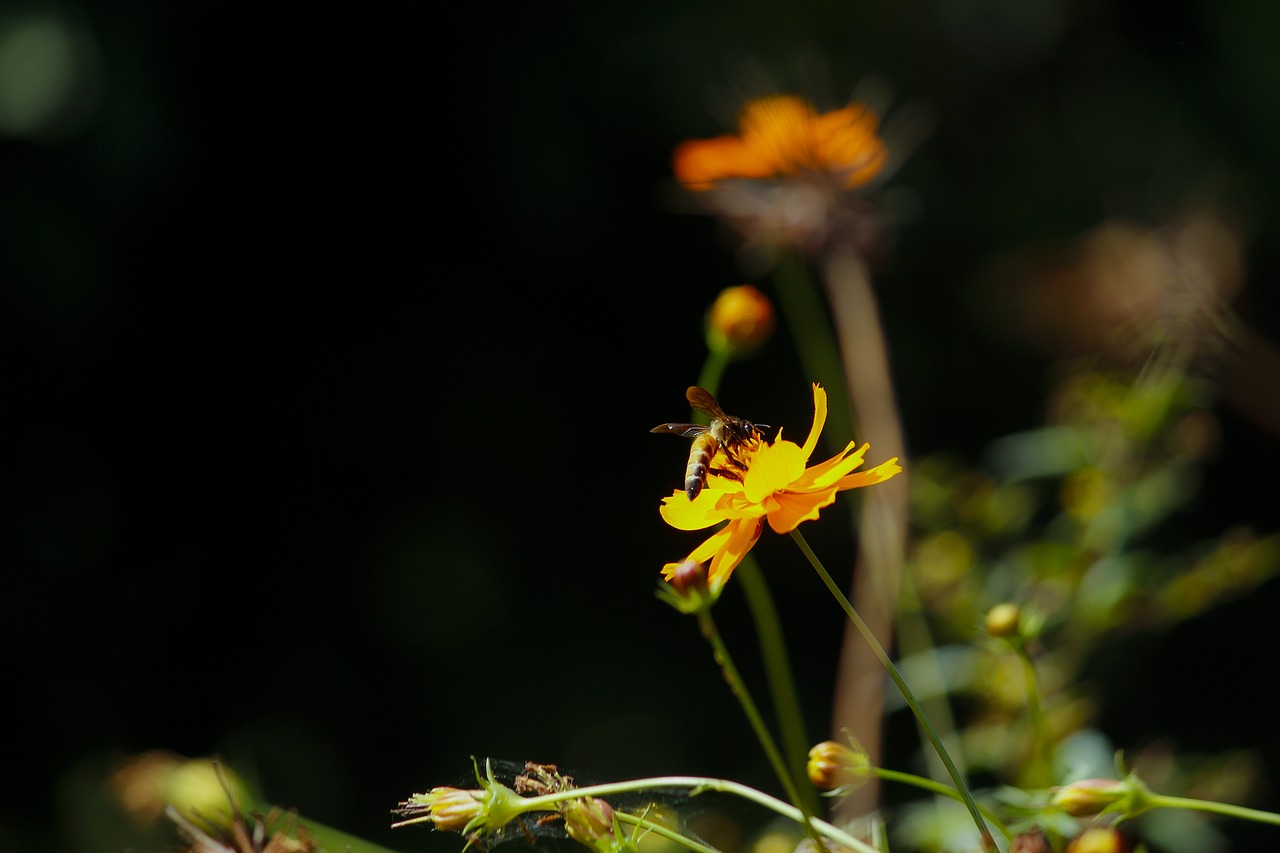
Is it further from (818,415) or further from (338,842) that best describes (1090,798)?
(338,842)

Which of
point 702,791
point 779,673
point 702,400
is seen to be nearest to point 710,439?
point 702,400

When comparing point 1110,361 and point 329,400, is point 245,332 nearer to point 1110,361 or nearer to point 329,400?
point 329,400

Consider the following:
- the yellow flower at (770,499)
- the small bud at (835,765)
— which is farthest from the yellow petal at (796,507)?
the small bud at (835,765)

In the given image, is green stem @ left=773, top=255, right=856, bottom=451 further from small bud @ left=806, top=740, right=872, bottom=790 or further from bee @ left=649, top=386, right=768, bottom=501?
small bud @ left=806, top=740, right=872, bottom=790

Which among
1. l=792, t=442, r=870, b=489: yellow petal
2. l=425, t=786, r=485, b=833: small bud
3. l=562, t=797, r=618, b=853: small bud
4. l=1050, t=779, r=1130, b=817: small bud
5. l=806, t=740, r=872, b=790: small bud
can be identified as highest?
l=792, t=442, r=870, b=489: yellow petal

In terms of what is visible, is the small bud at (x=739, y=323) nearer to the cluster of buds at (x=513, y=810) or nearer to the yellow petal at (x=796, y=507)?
the yellow petal at (x=796, y=507)

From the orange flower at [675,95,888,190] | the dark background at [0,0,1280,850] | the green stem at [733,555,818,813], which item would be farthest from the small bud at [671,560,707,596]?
the dark background at [0,0,1280,850]
